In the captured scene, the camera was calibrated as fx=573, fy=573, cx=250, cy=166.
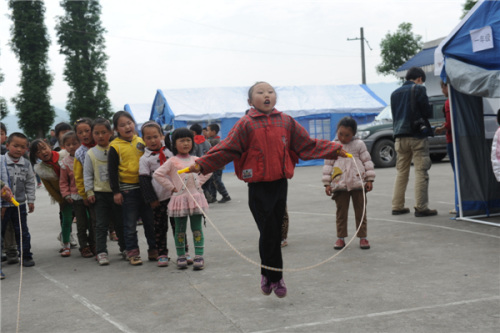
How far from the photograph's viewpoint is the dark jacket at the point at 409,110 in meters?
8.47

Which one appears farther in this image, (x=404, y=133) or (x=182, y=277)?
(x=404, y=133)

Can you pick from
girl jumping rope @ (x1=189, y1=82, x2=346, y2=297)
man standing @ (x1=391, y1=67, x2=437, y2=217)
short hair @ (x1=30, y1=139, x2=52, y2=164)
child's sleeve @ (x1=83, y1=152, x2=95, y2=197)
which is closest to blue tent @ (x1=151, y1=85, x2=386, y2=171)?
man standing @ (x1=391, y1=67, x2=437, y2=217)

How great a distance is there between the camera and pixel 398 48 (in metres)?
38.4

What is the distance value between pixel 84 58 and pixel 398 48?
27642mm

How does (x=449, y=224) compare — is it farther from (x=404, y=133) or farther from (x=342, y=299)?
(x=342, y=299)

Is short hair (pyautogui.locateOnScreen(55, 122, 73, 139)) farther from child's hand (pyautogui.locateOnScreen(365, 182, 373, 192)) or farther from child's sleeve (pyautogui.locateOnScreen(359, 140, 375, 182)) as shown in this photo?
child's hand (pyautogui.locateOnScreen(365, 182, 373, 192))

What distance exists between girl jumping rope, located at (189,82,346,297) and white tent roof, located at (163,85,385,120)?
55.4ft

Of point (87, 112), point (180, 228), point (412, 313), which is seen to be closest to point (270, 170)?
point (412, 313)

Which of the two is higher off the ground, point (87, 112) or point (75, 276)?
point (87, 112)

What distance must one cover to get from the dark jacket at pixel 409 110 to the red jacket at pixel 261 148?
13.5ft

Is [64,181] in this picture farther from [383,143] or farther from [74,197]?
[383,143]

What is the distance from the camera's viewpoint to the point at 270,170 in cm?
450

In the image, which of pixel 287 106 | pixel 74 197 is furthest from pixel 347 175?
pixel 287 106

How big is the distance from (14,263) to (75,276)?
1348mm
